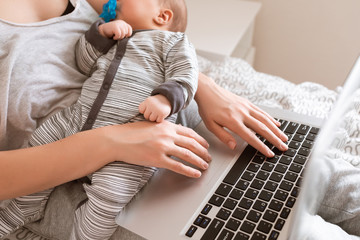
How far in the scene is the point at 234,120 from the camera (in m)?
0.93

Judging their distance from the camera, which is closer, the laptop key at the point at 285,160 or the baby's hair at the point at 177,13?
the laptop key at the point at 285,160

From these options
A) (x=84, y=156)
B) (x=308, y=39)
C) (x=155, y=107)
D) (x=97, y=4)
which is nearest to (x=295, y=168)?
(x=155, y=107)

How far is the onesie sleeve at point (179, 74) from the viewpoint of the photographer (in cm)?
83

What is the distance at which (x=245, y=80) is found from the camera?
1.32 m

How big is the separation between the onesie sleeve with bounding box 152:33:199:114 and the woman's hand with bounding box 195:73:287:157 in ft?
0.29

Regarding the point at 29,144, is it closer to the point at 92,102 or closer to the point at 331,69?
the point at 92,102

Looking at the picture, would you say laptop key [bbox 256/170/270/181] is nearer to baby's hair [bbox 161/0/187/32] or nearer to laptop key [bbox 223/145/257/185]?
laptop key [bbox 223/145/257/185]

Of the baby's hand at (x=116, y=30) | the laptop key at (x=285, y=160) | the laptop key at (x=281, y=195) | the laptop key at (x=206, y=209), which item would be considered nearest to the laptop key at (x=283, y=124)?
the laptop key at (x=285, y=160)

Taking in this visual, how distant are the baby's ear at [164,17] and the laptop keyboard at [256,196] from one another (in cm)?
41

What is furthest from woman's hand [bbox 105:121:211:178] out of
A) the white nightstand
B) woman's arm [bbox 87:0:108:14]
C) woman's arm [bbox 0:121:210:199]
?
the white nightstand

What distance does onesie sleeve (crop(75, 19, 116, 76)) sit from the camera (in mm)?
982

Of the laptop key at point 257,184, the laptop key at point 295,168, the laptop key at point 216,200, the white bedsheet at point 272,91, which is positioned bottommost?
the white bedsheet at point 272,91

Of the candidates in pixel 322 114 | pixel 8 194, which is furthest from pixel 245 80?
pixel 8 194

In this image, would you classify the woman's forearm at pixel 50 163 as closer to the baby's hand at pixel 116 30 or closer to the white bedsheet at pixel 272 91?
the baby's hand at pixel 116 30
